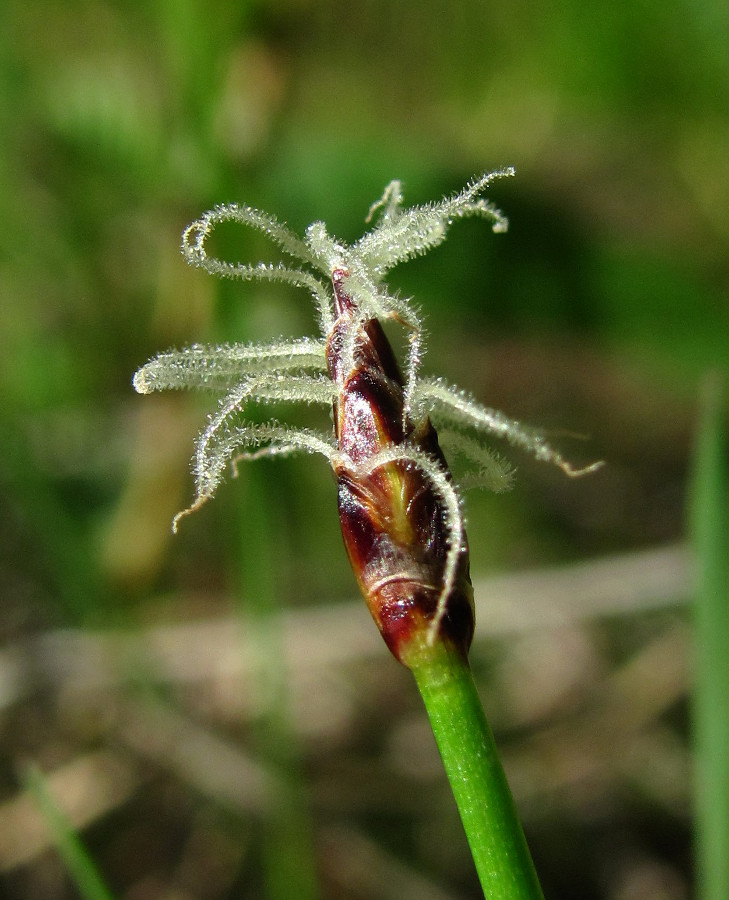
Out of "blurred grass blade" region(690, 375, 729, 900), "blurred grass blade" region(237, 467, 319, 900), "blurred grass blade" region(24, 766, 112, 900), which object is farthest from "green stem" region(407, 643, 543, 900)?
"blurred grass blade" region(237, 467, 319, 900)

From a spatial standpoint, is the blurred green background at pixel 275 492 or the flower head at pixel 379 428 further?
the blurred green background at pixel 275 492

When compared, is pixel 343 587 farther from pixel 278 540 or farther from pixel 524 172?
pixel 524 172

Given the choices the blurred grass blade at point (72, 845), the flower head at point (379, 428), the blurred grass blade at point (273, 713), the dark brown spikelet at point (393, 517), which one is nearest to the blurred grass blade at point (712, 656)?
the flower head at point (379, 428)

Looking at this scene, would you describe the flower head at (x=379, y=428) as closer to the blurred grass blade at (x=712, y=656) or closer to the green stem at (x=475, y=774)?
the green stem at (x=475, y=774)

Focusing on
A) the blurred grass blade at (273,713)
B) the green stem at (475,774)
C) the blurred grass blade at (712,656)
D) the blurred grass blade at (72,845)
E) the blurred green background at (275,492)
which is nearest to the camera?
the green stem at (475,774)

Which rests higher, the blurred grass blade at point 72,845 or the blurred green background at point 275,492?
the blurred green background at point 275,492

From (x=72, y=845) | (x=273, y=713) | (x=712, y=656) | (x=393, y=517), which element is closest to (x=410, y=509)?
(x=393, y=517)

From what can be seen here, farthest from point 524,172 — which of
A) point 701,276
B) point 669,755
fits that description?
point 669,755
